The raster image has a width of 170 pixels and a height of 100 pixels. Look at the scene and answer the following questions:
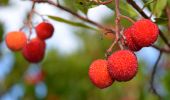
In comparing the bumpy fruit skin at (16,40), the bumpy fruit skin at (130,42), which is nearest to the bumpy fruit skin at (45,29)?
the bumpy fruit skin at (16,40)

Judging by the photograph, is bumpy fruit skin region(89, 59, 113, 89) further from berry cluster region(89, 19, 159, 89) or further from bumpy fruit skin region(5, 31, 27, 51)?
bumpy fruit skin region(5, 31, 27, 51)

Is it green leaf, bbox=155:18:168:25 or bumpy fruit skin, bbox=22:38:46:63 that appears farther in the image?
bumpy fruit skin, bbox=22:38:46:63

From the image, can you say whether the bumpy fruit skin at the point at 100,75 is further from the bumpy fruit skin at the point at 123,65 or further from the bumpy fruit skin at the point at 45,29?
the bumpy fruit skin at the point at 45,29

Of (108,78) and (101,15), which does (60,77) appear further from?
(108,78)

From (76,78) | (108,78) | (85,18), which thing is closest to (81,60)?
(76,78)

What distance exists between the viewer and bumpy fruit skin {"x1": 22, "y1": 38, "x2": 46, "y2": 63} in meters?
2.41

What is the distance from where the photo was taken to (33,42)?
246cm

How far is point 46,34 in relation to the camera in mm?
2357

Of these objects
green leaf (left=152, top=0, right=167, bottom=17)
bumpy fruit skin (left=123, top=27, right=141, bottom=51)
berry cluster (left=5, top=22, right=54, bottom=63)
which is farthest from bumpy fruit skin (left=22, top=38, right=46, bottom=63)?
bumpy fruit skin (left=123, top=27, right=141, bottom=51)

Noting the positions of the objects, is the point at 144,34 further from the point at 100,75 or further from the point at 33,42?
the point at 33,42

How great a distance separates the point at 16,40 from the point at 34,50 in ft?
0.28

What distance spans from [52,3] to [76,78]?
1.65 meters

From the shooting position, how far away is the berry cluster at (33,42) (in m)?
2.36

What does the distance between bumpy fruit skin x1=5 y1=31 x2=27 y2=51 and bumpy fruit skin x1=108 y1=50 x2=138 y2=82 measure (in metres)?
0.69
